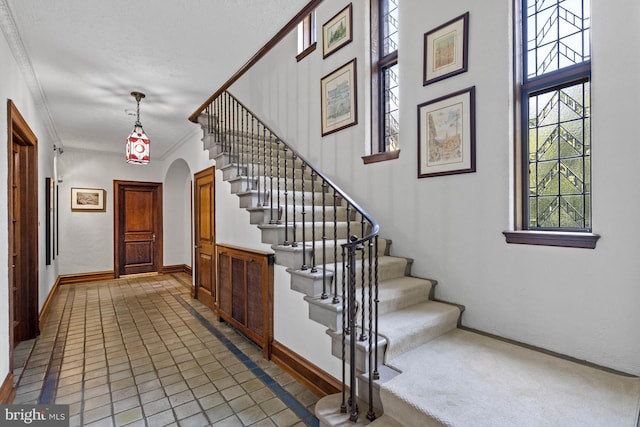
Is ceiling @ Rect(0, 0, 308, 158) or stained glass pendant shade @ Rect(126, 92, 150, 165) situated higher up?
ceiling @ Rect(0, 0, 308, 158)

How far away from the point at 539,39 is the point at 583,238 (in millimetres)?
1538

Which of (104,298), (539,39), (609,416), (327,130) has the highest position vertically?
(539,39)

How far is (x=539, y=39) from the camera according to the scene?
2414 mm

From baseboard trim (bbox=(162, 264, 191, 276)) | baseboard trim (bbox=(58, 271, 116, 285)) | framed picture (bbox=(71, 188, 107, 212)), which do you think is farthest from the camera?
baseboard trim (bbox=(162, 264, 191, 276))

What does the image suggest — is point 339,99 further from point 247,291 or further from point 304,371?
point 304,371

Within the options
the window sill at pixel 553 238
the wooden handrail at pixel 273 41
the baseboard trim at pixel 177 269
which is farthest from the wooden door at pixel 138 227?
the window sill at pixel 553 238

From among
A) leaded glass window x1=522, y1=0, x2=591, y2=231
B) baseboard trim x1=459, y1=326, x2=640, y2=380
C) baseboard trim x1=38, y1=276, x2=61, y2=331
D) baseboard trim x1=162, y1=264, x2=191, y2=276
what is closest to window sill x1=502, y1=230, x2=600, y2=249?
leaded glass window x1=522, y1=0, x2=591, y2=231

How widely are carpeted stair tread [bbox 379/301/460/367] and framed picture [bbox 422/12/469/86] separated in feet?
6.74

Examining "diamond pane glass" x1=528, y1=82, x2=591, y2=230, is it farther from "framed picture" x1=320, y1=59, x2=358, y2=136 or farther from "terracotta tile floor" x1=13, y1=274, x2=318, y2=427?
"terracotta tile floor" x1=13, y1=274, x2=318, y2=427

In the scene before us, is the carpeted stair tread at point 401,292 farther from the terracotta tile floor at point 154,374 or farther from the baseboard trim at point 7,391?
the baseboard trim at point 7,391

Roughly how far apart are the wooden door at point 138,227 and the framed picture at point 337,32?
17.2ft

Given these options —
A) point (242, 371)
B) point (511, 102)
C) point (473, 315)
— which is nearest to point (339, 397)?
point (242, 371)

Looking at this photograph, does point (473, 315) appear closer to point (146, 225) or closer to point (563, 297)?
point (563, 297)

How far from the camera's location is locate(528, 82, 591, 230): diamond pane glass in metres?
2.22
